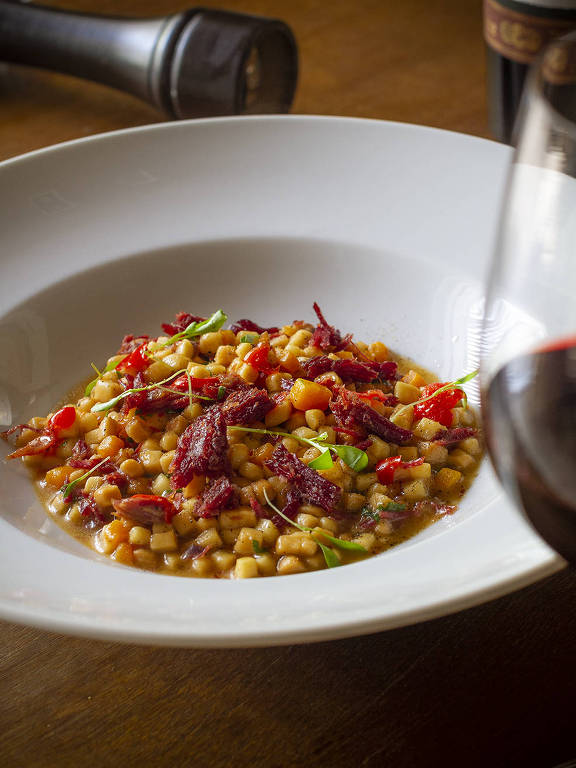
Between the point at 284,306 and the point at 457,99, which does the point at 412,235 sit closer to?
the point at 284,306

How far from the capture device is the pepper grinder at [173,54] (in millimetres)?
3354

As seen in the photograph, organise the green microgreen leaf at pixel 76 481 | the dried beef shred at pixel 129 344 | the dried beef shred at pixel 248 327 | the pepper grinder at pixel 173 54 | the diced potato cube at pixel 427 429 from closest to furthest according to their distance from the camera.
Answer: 1. the green microgreen leaf at pixel 76 481
2. the diced potato cube at pixel 427 429
3. the dried beef shred at pixel 129 344
4. the dried beef shred at pixel 248 327
5. the pepper grinder at pixel 173 54

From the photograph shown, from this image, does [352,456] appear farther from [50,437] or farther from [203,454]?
[50,437]

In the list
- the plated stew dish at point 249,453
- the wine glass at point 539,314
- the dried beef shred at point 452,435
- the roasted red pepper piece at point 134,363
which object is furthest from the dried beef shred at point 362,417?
the wine glass at point 539,314

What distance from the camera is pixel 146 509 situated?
2.15m

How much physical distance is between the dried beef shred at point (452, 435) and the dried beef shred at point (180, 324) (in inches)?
33.3

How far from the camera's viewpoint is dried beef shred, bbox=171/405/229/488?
85.4 inches

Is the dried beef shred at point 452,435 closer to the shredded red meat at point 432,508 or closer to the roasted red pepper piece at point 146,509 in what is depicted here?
the shredded red meat at point 432,508

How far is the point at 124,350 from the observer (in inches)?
107

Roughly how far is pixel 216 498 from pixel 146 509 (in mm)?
178

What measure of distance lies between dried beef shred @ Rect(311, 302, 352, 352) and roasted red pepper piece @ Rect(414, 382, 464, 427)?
32 cm

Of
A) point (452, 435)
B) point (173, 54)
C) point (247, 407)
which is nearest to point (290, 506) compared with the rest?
point (247, 407)

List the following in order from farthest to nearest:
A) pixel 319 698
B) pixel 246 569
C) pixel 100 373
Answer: pixel 100 373, pixel 246 569, pixel 319 698

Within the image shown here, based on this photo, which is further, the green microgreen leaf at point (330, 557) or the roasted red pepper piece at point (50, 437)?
the roasted red pepper piece at point (50, 437)
